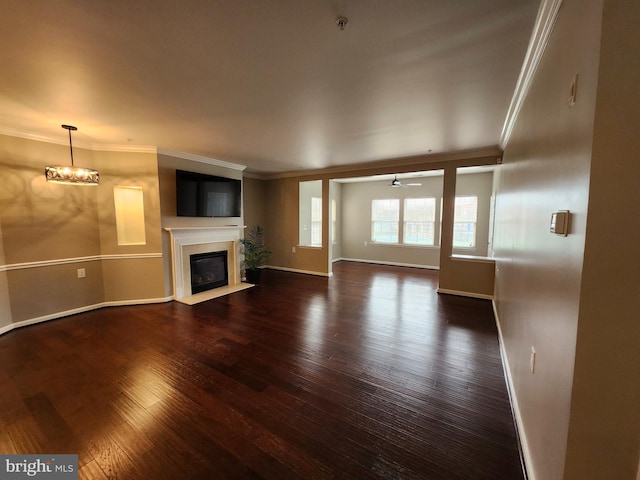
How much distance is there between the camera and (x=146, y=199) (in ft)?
13.3

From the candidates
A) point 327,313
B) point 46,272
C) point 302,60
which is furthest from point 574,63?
point 46,272

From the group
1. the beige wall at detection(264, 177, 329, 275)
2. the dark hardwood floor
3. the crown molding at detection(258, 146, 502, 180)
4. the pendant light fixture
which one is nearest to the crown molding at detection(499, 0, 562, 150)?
the crown molding at detection(258, 146, 502, 180)

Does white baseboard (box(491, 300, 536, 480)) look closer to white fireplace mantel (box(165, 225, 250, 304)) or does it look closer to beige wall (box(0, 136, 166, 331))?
white fireplace mantel (box(165, 225, 250, 304))

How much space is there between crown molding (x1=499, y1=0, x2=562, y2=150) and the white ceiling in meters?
0.04

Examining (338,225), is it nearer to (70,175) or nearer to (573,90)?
(70,175)

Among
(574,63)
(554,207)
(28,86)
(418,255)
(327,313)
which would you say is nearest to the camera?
(574,63)

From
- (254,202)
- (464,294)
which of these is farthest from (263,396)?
(254,202)

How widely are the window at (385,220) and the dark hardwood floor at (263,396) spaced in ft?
13.4

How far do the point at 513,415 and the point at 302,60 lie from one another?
297cm

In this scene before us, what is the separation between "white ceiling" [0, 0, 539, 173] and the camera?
137 centimetres

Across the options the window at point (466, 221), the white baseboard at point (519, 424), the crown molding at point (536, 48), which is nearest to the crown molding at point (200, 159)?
the crown molding at point (536, 48)

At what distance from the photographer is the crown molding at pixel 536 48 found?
1.32 metres

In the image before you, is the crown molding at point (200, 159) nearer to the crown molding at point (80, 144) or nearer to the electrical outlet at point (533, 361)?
the crown molding at point (80, 144)

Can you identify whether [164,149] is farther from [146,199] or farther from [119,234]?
[119,234]
